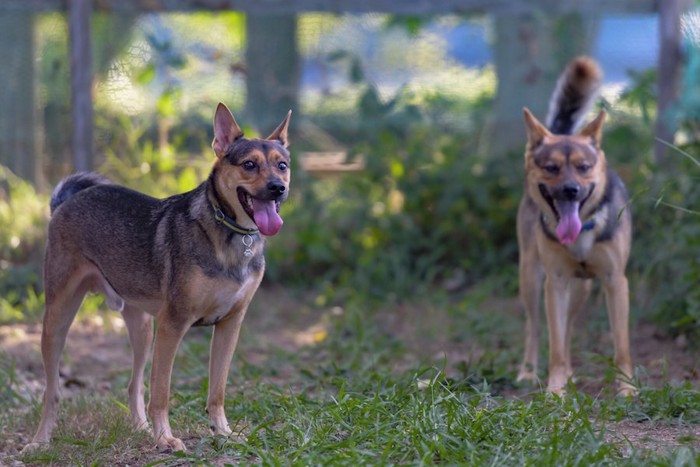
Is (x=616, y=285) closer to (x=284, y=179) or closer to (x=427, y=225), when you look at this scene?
(x=284, y=179)

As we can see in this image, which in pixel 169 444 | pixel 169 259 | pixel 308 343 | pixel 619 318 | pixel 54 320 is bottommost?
pixel 308 343

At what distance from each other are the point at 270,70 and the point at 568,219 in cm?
412

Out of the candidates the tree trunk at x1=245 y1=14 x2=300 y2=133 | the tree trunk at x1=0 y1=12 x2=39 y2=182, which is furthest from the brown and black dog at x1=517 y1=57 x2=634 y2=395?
the tree trunk at x1=0 y1=12 x2=39 y2=182

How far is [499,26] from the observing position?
9.25 metres

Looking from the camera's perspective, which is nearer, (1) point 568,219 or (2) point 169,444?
(2) point 169,444

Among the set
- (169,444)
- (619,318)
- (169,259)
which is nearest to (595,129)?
→ (619,318)

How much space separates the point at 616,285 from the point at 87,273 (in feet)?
10.0

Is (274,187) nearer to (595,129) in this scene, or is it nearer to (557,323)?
(557,323)

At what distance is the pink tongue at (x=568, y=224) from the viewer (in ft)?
18.8

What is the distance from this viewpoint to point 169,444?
453 centimetres

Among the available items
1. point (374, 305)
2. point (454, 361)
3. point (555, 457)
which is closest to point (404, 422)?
point (555, 457)

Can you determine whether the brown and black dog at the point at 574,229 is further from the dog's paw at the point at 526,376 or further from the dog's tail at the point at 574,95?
the dog's tail at the point at 574,95

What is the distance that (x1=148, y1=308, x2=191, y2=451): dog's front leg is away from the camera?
4602 millimetres

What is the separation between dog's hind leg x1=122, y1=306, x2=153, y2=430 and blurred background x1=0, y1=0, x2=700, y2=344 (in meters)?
3.29
